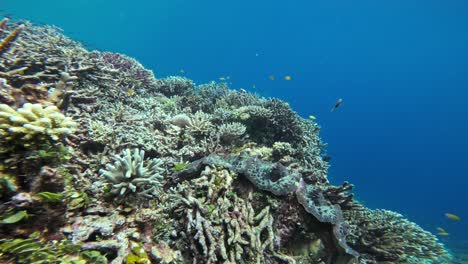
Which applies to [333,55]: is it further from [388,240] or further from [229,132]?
[388,240]

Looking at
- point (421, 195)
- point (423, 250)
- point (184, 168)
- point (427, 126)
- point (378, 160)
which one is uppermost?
point (427, 126)

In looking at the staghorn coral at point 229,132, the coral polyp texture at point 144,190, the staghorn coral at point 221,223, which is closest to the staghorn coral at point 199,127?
the coral polyp texture at point 144,190

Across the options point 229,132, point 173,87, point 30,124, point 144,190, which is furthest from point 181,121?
point 173,87

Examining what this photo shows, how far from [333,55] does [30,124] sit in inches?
8538

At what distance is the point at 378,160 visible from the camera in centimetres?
11644

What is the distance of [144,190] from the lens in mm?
3746

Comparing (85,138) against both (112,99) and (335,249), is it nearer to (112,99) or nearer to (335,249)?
(112,99)

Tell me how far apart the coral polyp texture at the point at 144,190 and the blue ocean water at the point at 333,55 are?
409ft

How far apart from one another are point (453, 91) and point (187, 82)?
8375 inches

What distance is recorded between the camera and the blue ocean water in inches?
5428

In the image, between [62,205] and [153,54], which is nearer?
[62,205]

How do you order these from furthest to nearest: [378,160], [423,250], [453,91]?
[453,91], [378,160], [423,250]

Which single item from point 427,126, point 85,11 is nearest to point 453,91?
point 427,126

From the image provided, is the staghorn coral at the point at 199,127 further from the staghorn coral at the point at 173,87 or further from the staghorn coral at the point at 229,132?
the staghorn coral at the point at 173,87
